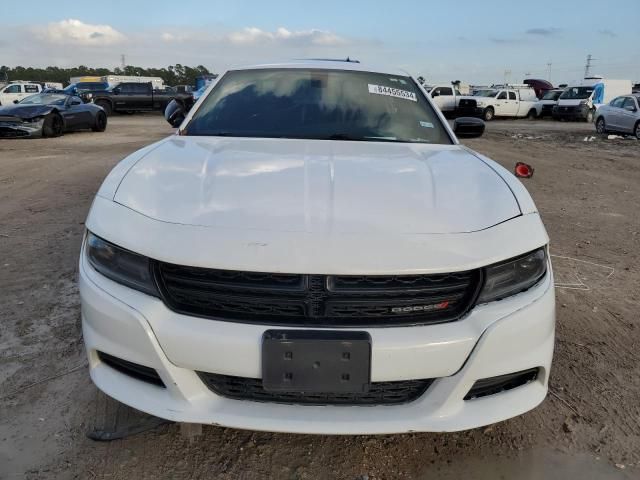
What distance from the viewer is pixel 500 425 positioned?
2.33m

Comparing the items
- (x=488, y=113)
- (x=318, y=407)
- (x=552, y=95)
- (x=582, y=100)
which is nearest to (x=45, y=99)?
(x=318, y=407)

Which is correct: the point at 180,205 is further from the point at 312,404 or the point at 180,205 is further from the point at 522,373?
the point at 522,373

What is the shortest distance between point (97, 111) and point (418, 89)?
50.1 ft

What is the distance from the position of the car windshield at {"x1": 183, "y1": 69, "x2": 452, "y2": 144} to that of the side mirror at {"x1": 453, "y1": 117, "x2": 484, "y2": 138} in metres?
0.35

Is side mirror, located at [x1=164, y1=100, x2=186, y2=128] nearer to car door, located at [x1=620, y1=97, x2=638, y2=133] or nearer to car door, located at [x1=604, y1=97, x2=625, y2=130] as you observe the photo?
car door, located at [x1=620, y1=97, x2=638, y2=133]

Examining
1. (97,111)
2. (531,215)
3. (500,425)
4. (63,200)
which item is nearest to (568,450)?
(500,425)

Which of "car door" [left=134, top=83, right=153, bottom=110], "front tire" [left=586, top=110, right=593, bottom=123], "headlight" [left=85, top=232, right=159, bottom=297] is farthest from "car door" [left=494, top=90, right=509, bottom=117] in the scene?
"headlight" [left=85, top=232, right=159, bottom=297]

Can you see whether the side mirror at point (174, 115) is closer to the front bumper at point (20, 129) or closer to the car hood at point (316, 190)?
the car hood at point (316, 190)

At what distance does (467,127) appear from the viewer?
357 centimetres

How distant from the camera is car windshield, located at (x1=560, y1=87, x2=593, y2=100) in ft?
91.1

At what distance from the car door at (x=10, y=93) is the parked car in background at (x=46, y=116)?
13.7 metres

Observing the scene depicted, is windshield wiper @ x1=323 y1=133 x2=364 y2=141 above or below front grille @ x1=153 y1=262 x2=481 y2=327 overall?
above

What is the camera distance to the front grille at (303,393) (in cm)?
178

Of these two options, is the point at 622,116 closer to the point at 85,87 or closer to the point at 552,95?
the point at 552,95
